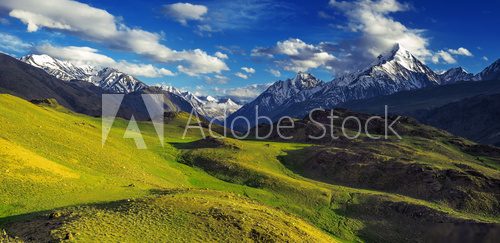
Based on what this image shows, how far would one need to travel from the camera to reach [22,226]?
40312 mm

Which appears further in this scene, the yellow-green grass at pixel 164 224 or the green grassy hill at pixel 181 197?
the green grassy hill at pixel 181 197

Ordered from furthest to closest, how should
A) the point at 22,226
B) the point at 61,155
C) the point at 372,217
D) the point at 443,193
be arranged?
the point at 443,193
the point at 372,217
the point at 61,155
the point at 22,226

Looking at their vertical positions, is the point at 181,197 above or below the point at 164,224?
above

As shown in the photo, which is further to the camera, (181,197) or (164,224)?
(181,197)

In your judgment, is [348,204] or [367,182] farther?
[367,182]

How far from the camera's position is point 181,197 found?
50.6 metres

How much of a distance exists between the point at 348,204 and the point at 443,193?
21.8 metres

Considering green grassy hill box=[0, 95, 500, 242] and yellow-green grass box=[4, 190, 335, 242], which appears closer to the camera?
yellow-green grass box=[4, 190, 335, 242]

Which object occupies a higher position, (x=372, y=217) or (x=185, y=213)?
(x=185, y=213)

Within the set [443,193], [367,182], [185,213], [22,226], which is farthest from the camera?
[367,182]

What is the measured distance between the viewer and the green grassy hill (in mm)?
41750

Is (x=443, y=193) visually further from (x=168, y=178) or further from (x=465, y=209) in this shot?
(x=168, y=178)

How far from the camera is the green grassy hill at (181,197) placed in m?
41.8

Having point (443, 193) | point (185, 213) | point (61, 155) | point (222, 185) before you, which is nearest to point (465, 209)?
point (443, 193)
